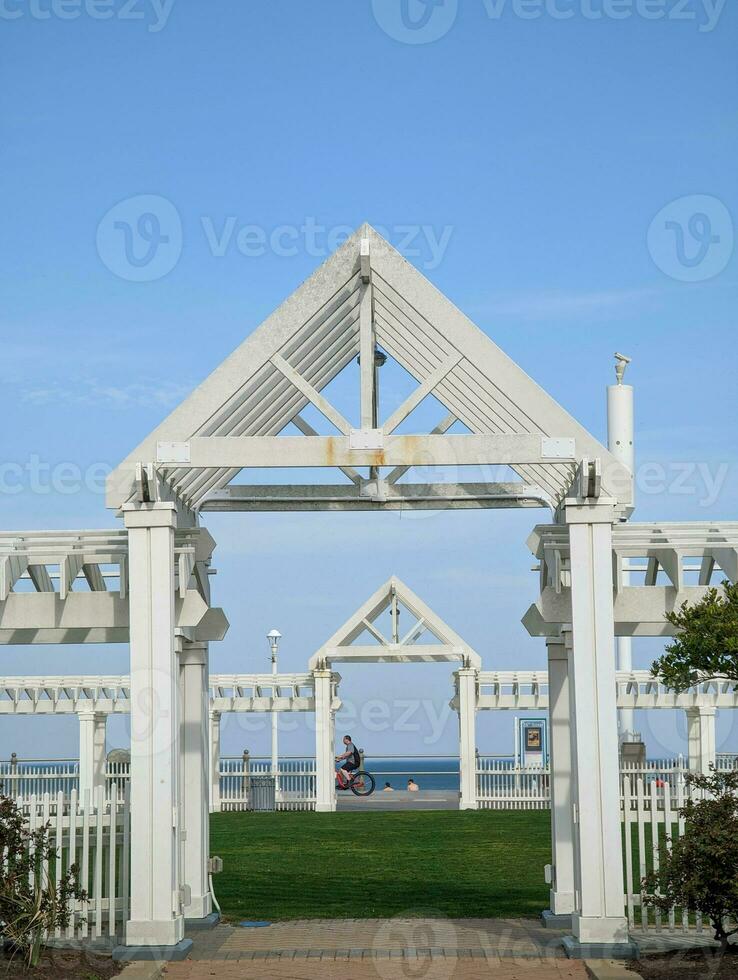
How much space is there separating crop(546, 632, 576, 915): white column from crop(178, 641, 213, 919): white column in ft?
10.9

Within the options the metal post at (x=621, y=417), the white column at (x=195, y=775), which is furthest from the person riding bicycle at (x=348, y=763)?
the white column at (x=195, y=775)

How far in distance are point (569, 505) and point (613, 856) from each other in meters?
2.89

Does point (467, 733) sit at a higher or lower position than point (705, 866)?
lower

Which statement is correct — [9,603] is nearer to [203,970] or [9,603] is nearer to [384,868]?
[203,970]

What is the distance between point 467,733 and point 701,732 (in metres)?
5.29

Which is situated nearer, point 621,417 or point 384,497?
point 384,497

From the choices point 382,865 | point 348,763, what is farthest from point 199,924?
point 348,763

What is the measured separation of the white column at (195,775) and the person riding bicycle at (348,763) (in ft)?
71.4

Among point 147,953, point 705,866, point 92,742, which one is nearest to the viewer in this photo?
point 705,866

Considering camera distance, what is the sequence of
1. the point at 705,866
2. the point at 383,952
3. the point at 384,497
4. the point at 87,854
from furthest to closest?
1. the point at 384,497
2. the point at 87,854
3. the point at 383,952
4. the point at 705,866

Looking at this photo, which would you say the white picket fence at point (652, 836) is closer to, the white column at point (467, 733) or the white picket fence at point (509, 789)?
the white column at point (467, 733)

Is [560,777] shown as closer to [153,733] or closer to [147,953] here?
[153,733]

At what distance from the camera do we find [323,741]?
2908 cm

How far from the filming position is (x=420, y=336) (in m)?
11.6
